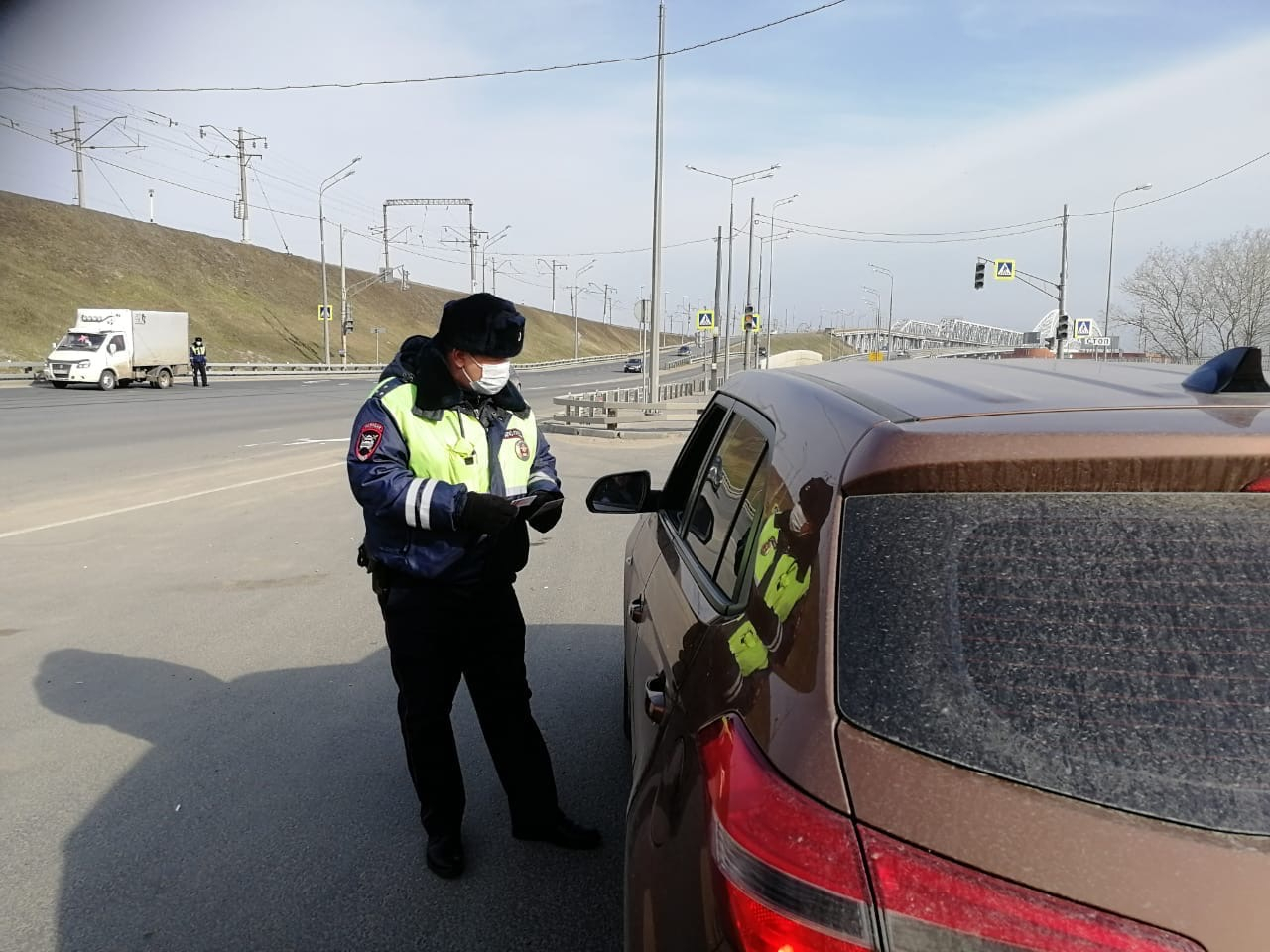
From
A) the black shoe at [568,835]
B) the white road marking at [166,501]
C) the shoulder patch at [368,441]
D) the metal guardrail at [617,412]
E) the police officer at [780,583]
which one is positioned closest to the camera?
the police officer at [780,583]

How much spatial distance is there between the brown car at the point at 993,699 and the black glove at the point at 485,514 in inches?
50.0

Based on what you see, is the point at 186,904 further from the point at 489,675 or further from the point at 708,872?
the point at 708,872

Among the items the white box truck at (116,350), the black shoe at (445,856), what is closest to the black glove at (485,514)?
the black shoe at (445,856)

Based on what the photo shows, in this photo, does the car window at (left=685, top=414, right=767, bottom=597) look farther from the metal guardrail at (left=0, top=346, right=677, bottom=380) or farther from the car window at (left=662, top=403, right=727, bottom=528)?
the metal guardrail at (left=0, top=346, right=677, bottom=380)

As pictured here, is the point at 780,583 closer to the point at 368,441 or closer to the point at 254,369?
the point at 368,441

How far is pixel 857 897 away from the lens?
1.20 m

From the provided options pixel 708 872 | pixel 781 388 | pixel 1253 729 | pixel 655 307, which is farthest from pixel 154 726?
pixel 655 307

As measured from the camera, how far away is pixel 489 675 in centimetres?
329

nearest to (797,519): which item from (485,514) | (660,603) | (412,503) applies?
(660,603)

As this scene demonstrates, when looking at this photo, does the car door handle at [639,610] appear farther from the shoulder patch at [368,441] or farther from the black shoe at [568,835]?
the shoulder patch at [368,441]

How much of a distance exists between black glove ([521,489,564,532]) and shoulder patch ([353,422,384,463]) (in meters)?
0.52

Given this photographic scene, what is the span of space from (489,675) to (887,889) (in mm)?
2254

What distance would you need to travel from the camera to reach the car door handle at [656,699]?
201 cm

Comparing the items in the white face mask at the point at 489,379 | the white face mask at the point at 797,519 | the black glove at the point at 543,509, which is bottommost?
the black glove at the point at 543,509
